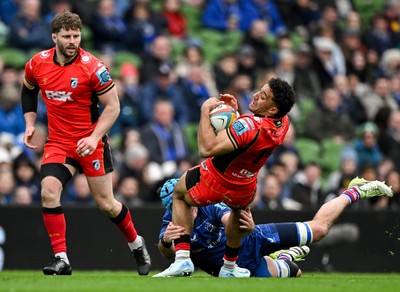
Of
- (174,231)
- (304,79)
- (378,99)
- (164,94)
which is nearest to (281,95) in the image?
(174,231)

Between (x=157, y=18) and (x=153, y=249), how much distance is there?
6056mm

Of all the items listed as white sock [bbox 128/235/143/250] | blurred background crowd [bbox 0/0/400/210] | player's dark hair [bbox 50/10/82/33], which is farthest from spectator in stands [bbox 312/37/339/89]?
player's dark hair [bbox 50/10/82/33]

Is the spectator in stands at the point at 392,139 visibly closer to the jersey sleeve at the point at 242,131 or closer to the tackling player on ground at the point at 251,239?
the tackling player on ground at the point at 251,239

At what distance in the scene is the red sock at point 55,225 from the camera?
11.7 metres

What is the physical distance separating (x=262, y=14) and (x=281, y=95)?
11.3m

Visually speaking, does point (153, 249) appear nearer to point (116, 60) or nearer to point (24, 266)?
point (24, 266)

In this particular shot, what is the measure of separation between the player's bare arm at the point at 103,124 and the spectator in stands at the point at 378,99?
9.75m

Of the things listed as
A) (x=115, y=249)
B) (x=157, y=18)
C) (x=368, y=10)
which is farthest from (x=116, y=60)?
(x=368, y=10)

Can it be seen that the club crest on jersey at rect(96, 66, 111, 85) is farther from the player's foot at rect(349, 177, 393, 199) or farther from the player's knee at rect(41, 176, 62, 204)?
the player's foot at rect(349, 177, 393, 199)

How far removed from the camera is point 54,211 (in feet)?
38.4

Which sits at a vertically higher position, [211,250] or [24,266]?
[211,250]

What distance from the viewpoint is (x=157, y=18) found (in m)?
20.6

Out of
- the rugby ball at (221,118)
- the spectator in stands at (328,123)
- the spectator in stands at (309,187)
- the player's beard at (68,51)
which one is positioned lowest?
the spectator in stands at (309,187)

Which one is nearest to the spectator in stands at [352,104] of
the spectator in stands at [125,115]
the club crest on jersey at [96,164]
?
the spectator in stands at [125,115]
